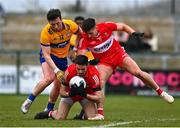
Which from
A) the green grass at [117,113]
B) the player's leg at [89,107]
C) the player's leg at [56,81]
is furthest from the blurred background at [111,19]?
the player's leg at [89,107]

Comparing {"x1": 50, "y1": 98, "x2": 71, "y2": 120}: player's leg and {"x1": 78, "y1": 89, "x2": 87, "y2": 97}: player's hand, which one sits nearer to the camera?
{"x1": 78, "y1": 89, "x2": 87, "y2": 97}: player's hand

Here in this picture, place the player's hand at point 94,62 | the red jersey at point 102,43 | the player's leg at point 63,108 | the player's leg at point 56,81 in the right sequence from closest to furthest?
the player's leg at point 63,108 < the player's hand at point 94,62 < the red jersey at point 102,43 < the player's leg at point 56,81

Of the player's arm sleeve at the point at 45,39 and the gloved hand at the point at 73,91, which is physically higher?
the player's arm sleeve at the point at 45,39

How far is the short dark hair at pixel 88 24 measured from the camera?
15.5m

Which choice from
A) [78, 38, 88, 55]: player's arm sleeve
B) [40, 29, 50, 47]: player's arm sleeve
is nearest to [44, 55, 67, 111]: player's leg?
[78, 38, 88, 55]: player's arm sleeve

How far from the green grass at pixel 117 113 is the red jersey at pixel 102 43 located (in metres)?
1.40

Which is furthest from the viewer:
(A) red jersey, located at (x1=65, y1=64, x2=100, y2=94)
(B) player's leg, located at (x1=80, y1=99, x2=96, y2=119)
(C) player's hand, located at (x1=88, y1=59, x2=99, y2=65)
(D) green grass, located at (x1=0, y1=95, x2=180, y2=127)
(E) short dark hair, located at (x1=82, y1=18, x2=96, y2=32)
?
(C) player's hand, located at (x1=88, y1=59, x2=99, y2=65)

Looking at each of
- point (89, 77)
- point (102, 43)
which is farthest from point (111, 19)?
point (89, 77)

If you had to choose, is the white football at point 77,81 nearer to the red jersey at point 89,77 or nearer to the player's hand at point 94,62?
the red jersey at point 89,77

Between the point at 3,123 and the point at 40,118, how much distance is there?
1.53m

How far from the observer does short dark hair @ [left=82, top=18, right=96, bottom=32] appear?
15.5m

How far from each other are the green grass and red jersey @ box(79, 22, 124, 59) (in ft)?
4.61

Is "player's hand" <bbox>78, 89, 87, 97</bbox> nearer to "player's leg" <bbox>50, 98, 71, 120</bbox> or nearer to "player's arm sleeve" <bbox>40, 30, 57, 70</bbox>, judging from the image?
"player's leg" <bbox>50, 98, 71, 120</bbox>

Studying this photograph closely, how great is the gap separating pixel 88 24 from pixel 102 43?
2.80 ft
